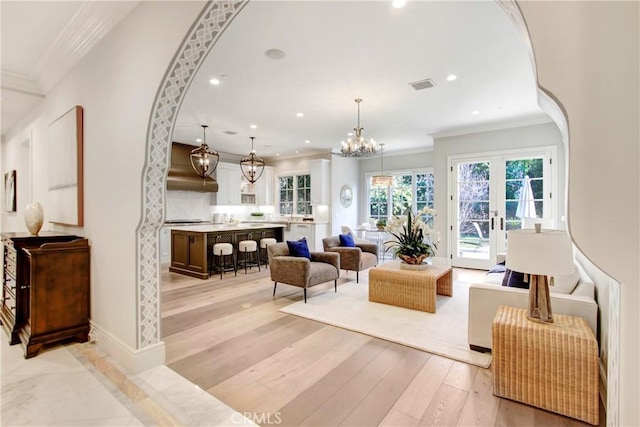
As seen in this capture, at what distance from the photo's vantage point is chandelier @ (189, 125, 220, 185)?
6.06 meters

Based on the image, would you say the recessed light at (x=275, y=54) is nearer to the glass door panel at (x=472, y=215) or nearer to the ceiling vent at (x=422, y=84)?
the ceiling vent at (x=422, y=84)

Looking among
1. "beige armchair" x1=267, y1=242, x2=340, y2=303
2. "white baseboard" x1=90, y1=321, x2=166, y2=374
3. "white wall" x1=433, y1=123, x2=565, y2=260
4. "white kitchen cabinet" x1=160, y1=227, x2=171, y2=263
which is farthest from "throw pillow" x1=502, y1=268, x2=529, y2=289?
"white kitchen cabinet" x1=160, y1=227, x2=171, y2=263

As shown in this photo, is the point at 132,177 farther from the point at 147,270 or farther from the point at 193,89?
the point at 193,89

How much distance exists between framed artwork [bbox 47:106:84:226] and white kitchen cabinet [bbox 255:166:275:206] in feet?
19.8

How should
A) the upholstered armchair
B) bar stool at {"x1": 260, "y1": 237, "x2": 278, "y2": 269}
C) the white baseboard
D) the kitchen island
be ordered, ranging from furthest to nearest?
bar stool at {"x1": 260, "y1": 237, "x2": 278, "y2": 269} → the kitchen island → the upholstered armchair → the white baseboard

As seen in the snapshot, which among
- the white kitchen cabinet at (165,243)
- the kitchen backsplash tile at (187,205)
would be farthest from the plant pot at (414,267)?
the kitchen backsplash tile at (187,205)

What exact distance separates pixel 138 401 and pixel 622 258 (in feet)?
8.44

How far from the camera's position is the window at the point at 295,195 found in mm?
8992

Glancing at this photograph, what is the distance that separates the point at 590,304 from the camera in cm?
215

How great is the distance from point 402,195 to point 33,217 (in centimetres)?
789

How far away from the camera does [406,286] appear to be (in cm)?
383

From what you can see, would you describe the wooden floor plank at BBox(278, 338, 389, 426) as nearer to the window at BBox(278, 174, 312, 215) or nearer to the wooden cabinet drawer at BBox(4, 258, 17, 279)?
the wooden cabinet drawer at BBox(4, 258, 17, 279)

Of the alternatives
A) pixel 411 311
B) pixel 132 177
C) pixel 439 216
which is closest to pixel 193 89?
pixel 132 177

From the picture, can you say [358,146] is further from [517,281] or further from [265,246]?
[265,246]
